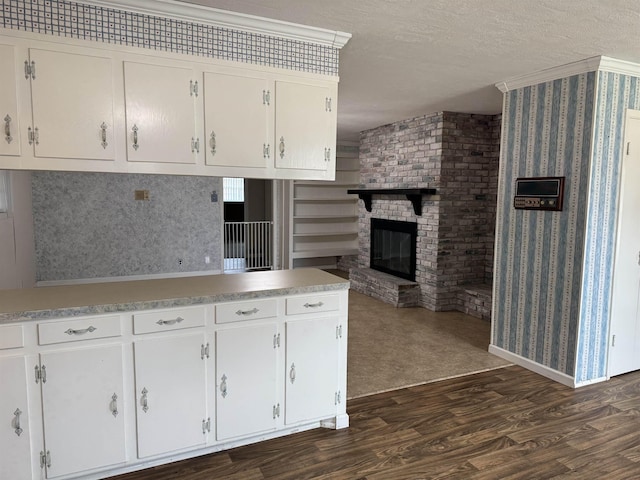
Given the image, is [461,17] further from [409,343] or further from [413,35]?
[409,343]

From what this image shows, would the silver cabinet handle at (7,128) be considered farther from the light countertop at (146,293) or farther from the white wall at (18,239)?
the white wall at (18,239)

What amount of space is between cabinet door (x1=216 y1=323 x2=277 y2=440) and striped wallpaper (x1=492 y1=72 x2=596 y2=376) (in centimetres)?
239

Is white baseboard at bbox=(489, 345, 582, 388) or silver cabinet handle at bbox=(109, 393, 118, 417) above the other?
silver cabinet handle at bbox=(109, 393, 118, 417)

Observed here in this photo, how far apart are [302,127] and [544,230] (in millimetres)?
2232

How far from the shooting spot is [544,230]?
11.8ft

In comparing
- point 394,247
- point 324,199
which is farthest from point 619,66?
point 324,199

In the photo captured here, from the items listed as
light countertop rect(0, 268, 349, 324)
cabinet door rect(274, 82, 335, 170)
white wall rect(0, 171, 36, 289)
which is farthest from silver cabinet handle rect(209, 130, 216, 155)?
white wall rect(0, 171, 36, 289)

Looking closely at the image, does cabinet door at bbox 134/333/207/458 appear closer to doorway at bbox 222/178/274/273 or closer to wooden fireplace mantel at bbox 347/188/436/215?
wooden fireplace mantel at bbox 347/188/436/215

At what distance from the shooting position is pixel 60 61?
2.24 metres

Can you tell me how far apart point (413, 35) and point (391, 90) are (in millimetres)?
1511

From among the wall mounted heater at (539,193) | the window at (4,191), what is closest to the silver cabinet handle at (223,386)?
the wall mounted heater at (539,193)

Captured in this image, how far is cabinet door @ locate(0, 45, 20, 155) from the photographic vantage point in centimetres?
214

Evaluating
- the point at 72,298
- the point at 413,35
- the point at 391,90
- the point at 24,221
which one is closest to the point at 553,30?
the point at 413,35

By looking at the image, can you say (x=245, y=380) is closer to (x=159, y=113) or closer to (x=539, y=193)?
(x=159, y=113)
